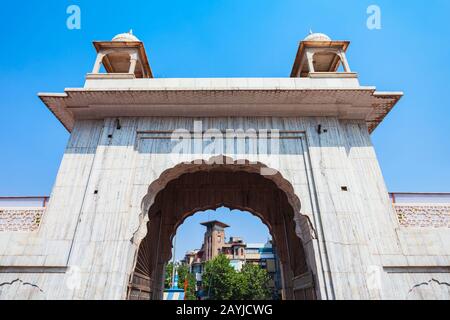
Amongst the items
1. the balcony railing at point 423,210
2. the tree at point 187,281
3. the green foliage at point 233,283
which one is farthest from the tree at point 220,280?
the balcony railing at point 423,210

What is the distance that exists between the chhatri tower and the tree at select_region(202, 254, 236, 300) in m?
30.9

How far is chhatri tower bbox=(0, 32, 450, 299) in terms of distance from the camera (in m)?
6.16

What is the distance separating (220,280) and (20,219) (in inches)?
1363

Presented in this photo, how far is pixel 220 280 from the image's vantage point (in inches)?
1478

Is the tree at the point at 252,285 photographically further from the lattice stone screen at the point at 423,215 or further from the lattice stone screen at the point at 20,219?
the lattice stone screen at the point at 20,219

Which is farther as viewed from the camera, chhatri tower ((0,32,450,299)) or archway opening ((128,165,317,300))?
archway opening ((128,165,317,300))

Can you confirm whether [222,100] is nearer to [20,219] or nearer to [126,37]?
[126,37]

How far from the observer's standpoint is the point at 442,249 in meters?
6.39

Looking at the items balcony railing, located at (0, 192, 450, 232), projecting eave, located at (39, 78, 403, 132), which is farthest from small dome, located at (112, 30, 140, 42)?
balcony railing, located at (0, 192, 450, 232)

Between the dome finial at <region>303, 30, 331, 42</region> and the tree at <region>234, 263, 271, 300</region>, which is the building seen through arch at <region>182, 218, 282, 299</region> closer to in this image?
the tree at <region>234, 263, 271, 300</region>

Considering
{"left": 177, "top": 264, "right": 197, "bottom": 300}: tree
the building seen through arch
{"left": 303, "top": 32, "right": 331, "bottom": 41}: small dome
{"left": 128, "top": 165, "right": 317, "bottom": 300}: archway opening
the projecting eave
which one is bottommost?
{"left": 128, "top": 165, "right": 317, "bottom": 300}: archway opening

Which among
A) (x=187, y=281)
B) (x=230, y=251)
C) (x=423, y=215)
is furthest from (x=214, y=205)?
(x=230, y=251)
